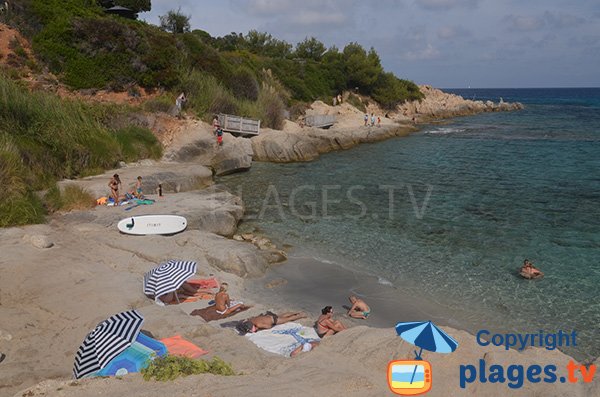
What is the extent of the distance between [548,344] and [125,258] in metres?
11.0

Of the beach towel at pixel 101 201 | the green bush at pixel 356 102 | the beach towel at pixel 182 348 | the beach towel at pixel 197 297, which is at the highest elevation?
the green bush at pixel 356 102

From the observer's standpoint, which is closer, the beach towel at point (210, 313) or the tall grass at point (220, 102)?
the beach towel at point (210, 313)

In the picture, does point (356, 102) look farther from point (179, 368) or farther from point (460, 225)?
point (179, 368)

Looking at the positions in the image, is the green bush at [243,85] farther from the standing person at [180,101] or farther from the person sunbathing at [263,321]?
the person sunbathing at [263,321]

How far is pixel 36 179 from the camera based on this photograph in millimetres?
18156

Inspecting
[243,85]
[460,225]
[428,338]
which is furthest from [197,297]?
[243,85]

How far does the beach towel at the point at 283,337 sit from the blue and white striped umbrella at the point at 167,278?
7.76ft

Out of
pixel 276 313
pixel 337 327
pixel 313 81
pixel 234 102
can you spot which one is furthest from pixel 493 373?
pixel 313 81

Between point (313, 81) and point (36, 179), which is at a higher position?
point (313, 81)

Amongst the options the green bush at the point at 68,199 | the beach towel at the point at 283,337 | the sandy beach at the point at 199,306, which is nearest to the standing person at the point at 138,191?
the sandy beach at the point at 199,306

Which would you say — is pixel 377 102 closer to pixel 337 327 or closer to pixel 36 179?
pixel 36 179

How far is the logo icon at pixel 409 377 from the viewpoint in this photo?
6.89 metres

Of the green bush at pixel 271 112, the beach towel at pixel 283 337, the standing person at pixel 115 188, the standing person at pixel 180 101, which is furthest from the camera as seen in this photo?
the green bush at pixel 271 112

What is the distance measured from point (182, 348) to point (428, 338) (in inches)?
169
